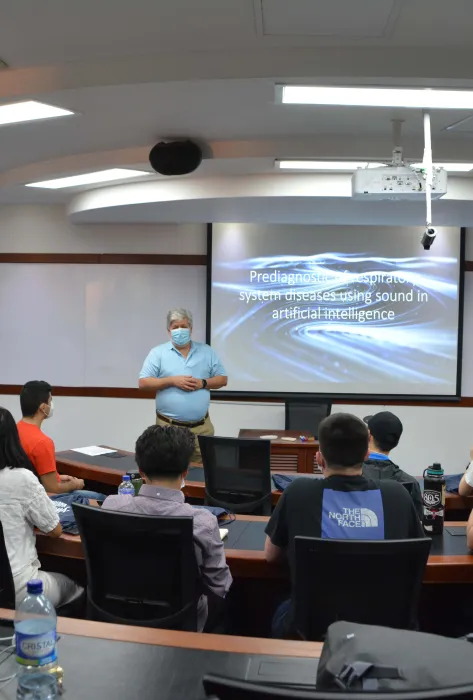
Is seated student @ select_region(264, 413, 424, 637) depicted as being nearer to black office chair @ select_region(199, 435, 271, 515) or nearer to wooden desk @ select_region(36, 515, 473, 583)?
wooden desk @ select_region(36, 515, 473, 583)

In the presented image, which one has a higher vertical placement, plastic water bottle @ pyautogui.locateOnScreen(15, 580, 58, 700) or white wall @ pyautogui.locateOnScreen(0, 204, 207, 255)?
white wall @ pyautogui.locateOnScreen(0, 204, 207, 255)

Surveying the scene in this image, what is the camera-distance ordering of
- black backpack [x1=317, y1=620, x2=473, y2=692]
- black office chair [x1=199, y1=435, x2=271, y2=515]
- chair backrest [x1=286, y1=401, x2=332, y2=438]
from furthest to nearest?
Answer: chair backrest [x1=286, y1=401, x2=332, y2=438], black office chair [x1=199, y1=435, x2=271, y2=515], black backpack [x1=317, y1=620, x2=473, y2=692]

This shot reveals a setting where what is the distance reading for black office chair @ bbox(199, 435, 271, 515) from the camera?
3.61 meters

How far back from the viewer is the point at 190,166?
13.2ft

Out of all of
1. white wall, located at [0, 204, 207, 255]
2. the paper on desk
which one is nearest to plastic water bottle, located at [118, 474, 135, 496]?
the paper on desk

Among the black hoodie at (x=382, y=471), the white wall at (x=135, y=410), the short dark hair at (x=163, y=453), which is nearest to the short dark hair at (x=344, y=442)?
the short dark hair at (x=163, y=453)

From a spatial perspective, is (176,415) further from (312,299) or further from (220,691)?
(220,691)

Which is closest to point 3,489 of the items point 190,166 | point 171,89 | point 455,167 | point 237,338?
point 171,89

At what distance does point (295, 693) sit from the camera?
2.93ft

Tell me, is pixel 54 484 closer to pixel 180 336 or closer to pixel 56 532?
pixel 56 532

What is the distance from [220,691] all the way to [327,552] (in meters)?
0.97

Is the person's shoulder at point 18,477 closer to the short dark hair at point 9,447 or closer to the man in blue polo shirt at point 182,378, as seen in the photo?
the short dark hair at point 9,447

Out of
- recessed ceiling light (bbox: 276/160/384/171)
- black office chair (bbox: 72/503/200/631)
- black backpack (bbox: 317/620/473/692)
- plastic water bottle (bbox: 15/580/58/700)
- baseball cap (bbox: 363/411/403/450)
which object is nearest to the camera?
black backpack (bbox: 317/620/473/692)

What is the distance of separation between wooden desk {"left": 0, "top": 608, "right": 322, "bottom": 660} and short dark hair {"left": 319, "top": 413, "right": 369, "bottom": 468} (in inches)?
27.6
